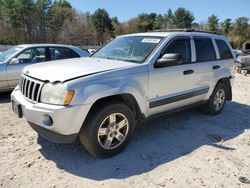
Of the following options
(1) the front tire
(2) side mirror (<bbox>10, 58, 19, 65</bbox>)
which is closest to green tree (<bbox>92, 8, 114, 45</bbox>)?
(2) side mirror (<bbox>10, 58, 19, 65</bbox>)

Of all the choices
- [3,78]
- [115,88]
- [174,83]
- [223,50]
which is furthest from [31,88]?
[223,50]

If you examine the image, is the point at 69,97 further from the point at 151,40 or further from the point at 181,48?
the point at 181,48

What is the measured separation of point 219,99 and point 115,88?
3.30 metres

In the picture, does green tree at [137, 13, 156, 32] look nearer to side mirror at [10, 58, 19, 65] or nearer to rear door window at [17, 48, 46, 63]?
rear door window at [17, 48, 46, 63]

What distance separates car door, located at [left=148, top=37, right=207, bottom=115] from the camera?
167 inches

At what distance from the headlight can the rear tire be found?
3.51 m

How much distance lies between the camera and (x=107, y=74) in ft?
11.8

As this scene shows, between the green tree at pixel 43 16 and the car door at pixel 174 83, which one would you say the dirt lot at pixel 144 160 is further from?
the green tree at pixel 43 16

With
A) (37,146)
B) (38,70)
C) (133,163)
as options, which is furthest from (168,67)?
(37,146)

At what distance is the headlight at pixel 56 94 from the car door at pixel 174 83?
4.65 feet

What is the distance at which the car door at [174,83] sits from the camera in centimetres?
424

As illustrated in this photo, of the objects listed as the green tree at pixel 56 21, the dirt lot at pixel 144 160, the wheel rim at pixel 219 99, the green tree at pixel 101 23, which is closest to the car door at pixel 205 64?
the wheel rim at pixel 219 99

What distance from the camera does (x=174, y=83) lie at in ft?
15.0

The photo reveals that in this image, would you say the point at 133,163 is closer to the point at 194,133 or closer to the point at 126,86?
the point at 126,86
